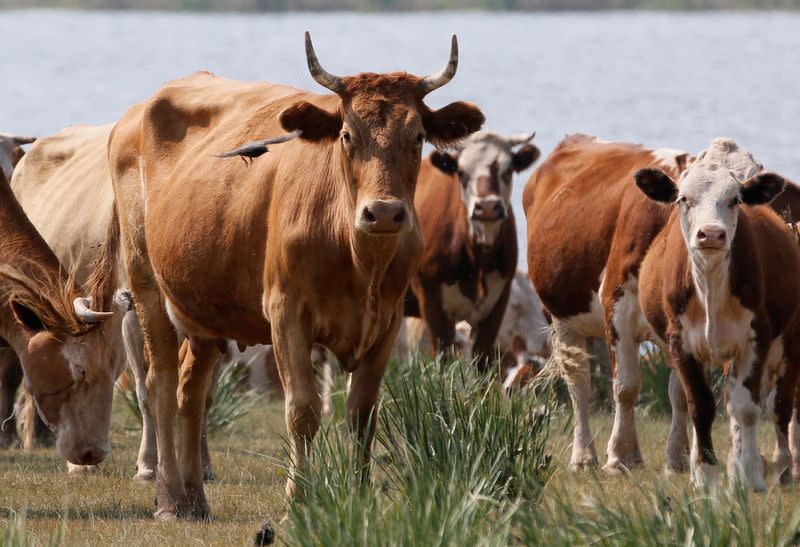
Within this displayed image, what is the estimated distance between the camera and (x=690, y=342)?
8.70 metres

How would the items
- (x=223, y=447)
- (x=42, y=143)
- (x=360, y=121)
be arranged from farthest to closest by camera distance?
1. (x=42, y=143)
2. (x=223, y=447)
3. (x=360, y=121)

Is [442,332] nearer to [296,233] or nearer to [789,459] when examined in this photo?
[789,459]

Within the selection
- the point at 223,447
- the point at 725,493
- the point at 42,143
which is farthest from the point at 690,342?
the point at 42,143

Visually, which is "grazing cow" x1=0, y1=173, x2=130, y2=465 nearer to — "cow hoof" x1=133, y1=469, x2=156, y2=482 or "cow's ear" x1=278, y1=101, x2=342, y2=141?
"cow hoof" x1=133, y1=469, x2=156, y2=482

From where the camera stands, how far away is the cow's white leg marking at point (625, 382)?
33.2 ft

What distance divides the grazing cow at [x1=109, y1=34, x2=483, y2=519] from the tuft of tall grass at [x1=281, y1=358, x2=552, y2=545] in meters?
0.26

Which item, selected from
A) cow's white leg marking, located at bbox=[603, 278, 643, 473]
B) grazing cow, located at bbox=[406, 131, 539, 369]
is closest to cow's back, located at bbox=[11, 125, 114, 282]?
grazing cow, located at bbox=[406, 131, 539, 369]

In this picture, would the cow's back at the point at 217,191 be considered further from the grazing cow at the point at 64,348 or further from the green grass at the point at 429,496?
the green grass at the point at 429,496

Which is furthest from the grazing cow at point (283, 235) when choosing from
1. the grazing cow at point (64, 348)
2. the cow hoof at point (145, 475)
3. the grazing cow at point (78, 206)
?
the cow hoof at point (145, 475)

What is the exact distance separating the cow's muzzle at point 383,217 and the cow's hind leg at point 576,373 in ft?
15.8

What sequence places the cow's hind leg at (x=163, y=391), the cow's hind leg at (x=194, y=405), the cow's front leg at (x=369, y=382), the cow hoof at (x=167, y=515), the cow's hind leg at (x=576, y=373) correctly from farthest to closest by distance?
1. the cow's hind leg at (x=576, y=373)
2. the cow's hind leg at (x=194, y=405)
3. the cow's hind leg at (x=163, y=391)
4. the cow hoof at (x=167, y=515)
5. the cow's front leg at (x=369, y=382)

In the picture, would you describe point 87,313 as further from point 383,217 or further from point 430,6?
point 430,6

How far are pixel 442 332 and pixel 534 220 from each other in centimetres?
178

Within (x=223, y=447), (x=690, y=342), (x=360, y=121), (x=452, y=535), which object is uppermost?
(x=360, y=121)
